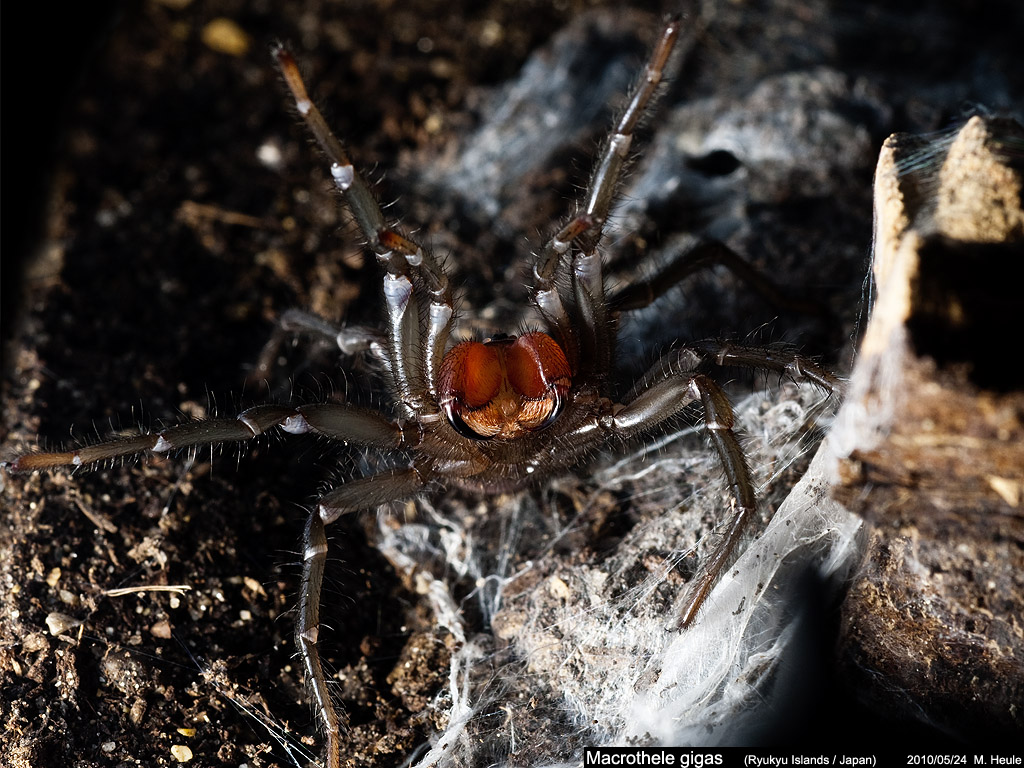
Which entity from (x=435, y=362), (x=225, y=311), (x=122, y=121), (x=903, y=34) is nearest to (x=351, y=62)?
(x=122, y=121)

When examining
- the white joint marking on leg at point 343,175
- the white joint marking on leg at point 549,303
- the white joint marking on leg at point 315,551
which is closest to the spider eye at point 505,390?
the white joint marking on leg at point 549,303

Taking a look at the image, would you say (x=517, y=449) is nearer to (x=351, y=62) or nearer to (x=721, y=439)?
(x=721, y=439)

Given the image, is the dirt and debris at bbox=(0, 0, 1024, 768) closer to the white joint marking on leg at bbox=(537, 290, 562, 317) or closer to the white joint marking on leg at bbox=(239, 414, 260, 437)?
the white joint marking on leg at bbox=(239, 414, 260, 437)

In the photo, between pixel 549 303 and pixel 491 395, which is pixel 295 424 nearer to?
pixel 491 395

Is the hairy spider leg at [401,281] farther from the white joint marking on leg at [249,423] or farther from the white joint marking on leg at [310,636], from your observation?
the white joint marking on leg at [310,636]

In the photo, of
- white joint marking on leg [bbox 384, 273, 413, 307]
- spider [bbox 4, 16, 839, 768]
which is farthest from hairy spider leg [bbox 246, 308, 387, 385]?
white joint marking on leg [bbox 384, 273, 413, 307]
